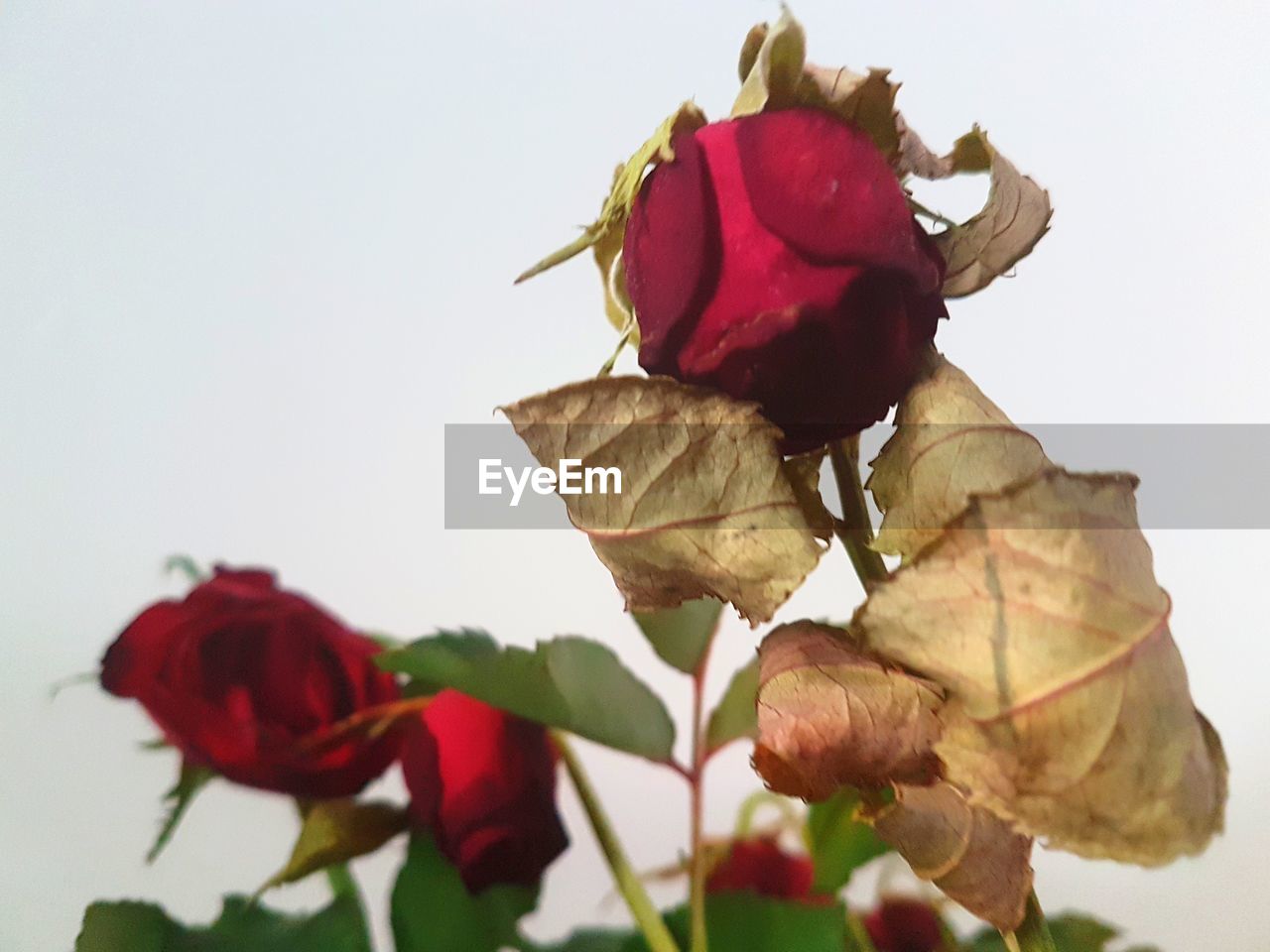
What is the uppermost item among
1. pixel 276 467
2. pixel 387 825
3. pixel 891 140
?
pixel 891 140

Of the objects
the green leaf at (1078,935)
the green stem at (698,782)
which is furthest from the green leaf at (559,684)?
the green leaf at (1078,935)

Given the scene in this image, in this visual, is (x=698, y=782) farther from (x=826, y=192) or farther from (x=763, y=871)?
(x=826, y=192)

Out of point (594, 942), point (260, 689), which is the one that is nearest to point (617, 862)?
point (594, 942)

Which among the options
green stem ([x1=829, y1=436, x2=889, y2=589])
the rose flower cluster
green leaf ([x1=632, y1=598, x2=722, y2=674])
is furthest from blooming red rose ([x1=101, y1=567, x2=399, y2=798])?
green stem ([x1=829, y1=436, x2=889, y2=589])

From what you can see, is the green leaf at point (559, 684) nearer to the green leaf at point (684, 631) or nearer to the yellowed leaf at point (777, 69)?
the green leaf at point (684, 631)

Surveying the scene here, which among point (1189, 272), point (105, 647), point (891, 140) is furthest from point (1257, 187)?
point (105, 647)

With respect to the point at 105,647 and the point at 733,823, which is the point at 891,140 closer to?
the point at 733,823
